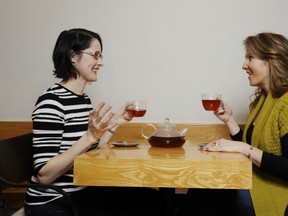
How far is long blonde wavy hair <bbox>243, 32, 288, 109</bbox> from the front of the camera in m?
1.64

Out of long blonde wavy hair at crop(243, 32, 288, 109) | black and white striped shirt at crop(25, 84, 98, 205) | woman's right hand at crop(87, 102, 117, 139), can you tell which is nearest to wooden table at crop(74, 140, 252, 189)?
woman's right hand at crop(87, 102, 117, 139)

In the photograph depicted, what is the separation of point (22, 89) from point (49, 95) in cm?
114

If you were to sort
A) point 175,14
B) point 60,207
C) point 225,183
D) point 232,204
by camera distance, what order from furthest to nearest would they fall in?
point 175,14 → point 232,204 → point 60,207 → point 225,183

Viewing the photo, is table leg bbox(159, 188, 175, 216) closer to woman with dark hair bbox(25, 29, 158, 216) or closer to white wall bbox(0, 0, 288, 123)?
woman with dark hair bbox(25, 29, 158, 216)

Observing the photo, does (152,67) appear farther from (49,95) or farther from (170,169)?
(170,169)

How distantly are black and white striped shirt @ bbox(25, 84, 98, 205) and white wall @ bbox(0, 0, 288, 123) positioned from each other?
874mm

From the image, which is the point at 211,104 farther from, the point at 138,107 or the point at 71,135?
the point at 71,135

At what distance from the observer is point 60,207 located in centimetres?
142

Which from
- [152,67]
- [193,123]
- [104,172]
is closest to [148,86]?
[152,67]

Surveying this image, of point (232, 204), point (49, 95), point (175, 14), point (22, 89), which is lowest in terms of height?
point (232, 204)

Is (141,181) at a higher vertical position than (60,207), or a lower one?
higher

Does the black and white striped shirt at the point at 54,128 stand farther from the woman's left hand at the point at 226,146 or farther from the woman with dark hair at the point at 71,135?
the woman's left hand at the point at 226,146

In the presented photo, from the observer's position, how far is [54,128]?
1456 millimetres

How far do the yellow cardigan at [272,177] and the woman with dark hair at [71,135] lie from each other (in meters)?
0.47
